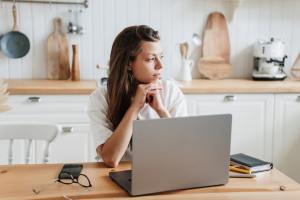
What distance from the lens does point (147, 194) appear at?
4.12 ft

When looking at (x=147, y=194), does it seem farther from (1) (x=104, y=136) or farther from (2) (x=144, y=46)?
(2) (x=144, y=46)

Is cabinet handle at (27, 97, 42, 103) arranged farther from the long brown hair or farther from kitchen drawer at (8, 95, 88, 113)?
the long brown hair

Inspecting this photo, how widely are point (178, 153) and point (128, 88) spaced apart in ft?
1.92

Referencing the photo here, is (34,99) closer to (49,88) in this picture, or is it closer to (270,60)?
(49,88)

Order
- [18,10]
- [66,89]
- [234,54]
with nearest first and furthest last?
1. [66,89]
2. [18,10]
3. [234,54]

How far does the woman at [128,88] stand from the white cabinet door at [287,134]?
1653 mm

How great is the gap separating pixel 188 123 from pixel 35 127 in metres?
0.93

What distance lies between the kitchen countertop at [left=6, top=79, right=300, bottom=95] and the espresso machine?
0.10 m

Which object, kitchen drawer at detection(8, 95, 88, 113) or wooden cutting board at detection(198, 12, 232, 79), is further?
wooden cutting board at detection(198, 12, 232, 79)

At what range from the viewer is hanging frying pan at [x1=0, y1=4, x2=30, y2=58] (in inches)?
127

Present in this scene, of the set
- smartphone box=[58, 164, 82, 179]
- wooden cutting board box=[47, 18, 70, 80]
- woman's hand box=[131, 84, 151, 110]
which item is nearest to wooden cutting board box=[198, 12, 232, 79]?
wooden cutting board box=[47, 18, 70, 80]

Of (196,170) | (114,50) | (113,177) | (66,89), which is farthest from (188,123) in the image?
(66,89)

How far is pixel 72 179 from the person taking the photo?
1393 mm

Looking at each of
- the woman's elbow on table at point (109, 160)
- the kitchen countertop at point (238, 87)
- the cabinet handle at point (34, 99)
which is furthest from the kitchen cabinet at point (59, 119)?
the woman's elbow on table at point (109, 160)
